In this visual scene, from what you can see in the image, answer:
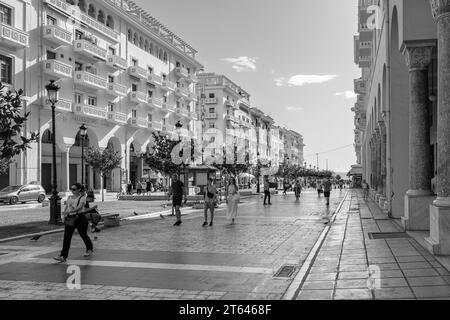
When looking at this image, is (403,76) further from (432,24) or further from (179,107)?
(179,107)

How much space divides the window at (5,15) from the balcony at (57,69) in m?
3.94

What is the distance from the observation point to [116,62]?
4544 cm

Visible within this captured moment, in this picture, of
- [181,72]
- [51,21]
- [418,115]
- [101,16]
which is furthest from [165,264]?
[181,72]

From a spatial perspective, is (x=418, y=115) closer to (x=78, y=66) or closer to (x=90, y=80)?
(x=90, y=80)

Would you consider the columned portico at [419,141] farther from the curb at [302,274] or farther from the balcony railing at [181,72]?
the balcony railing at [181,72]

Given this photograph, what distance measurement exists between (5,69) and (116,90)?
528 inches

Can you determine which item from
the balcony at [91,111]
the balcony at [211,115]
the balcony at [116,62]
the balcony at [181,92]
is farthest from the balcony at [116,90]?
the balcony at [211,115]

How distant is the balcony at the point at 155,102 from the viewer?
172 feet

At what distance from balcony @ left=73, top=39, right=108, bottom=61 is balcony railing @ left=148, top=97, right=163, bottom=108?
9569mm

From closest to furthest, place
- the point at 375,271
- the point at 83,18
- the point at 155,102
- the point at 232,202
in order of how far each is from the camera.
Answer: the point at 375,271 < the point at 232,202 < the point at 83,18 < the point at 155,102

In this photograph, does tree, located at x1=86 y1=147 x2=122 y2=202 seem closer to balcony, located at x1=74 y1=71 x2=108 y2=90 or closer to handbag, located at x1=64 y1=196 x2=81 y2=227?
balcony, located at x1=74 y1=71 x2=108 y2=90

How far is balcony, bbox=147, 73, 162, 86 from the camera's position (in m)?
52.6
